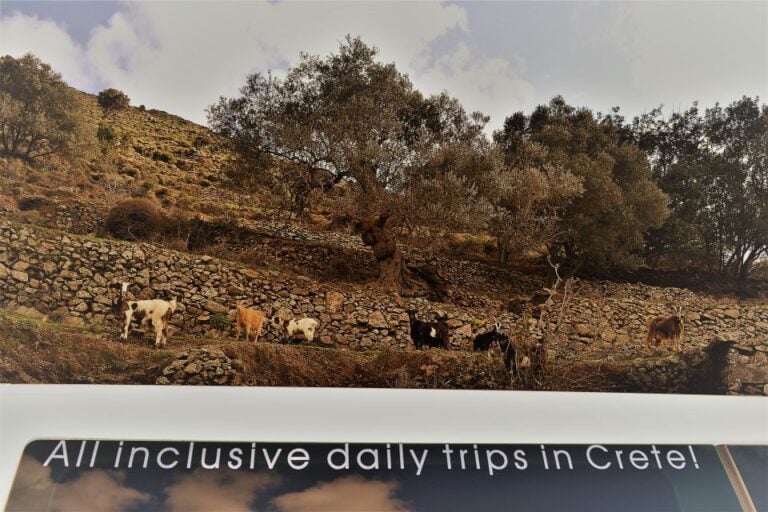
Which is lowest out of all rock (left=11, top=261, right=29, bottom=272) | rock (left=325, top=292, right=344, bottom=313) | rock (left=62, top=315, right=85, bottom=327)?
rock (left=62, top=315, right=85, bottom=327)

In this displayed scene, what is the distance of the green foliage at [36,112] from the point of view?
3.02m

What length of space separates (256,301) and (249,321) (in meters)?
0.10

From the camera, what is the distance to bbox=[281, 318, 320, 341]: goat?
3.25 m

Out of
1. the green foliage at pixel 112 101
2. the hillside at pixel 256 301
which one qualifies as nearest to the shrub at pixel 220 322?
the hillside at pixel 256 301

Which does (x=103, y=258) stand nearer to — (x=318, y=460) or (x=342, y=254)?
(x=342, y=254)

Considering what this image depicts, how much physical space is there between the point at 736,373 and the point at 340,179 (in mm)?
2294

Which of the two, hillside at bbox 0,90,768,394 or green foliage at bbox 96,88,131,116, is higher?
green foliage at bbox 96,88,131,116

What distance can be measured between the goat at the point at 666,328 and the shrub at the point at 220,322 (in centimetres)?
213

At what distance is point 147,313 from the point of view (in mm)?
3121

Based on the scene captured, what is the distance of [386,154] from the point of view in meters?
3.30

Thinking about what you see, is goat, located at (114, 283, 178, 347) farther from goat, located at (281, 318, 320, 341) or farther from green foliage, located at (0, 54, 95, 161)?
green foliage, located at (0, 54, 95, 161)

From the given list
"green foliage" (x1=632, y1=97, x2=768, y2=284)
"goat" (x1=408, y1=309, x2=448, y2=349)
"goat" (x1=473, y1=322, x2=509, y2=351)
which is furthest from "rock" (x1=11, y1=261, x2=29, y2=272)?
"green foliage" (x1=632, y1=97, x2=768, y2=284)

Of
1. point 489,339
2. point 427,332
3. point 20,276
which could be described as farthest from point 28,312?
point 489,339

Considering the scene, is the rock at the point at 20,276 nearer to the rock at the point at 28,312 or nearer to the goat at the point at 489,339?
the rock at the point at 28,312
